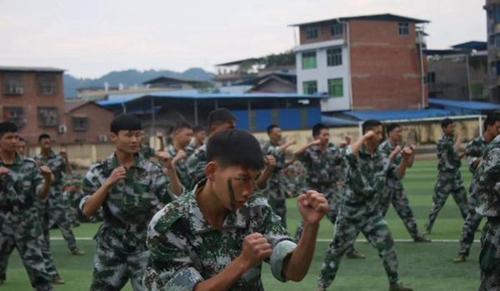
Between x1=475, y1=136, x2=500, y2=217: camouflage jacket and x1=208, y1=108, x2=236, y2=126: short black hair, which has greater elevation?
x1=208, y1=108, x2=236, y2=126: short black hair

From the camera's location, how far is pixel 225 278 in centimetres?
376

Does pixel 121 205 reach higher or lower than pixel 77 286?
higher

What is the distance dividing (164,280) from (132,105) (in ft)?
171

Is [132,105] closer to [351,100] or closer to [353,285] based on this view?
[351,100]

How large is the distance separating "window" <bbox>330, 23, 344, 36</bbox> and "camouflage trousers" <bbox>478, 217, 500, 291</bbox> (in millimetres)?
56789

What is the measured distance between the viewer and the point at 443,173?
15.2 meters

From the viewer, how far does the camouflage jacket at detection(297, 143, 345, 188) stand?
14.3m

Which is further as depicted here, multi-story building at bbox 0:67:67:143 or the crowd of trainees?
multi-story building at bbox 0:67:67:143

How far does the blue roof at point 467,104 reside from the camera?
60719mm

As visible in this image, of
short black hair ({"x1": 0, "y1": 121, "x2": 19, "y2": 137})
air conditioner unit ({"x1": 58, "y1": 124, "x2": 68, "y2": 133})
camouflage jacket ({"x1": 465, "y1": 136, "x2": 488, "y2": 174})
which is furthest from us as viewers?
air conditioner unit ({"x1": 58, "y1": 124, "x2": 68, "y2": 133})

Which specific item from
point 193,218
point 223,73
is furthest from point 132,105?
point 193,218

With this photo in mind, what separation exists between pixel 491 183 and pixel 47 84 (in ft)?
173

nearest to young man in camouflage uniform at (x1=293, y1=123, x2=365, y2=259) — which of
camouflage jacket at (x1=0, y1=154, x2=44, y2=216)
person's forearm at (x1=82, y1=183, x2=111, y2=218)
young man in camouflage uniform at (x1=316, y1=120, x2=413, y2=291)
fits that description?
young man in camouflage uniform at (x1=316, y1=120, x2=413, y2=291)

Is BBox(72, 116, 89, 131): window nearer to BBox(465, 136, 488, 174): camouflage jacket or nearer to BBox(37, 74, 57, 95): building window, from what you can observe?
BBox(37, 74, 57, 95): building window
